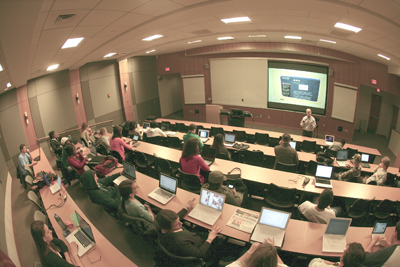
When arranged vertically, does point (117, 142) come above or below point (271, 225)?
above

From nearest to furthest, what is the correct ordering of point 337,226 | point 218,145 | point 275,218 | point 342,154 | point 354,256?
1. point 354,256
2. point 337,226
3. point 275,218
4. point 218,145
5. point 342,154

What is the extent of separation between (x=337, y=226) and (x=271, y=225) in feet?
2.82

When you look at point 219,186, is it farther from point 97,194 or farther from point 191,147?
point 97,194

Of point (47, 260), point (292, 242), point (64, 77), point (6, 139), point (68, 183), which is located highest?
point (64, 77)

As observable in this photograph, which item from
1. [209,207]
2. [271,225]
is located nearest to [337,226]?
[271,225]

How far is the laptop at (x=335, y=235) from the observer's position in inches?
116

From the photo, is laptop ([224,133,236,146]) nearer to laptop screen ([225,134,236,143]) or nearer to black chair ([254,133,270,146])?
laptop screen ([225,134,236,143])

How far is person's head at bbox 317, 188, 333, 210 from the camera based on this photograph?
3135 millimetres

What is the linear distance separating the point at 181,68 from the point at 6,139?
855cm

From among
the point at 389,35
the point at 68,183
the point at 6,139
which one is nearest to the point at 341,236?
the point at 389,35

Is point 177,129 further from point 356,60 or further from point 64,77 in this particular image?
point 356,60

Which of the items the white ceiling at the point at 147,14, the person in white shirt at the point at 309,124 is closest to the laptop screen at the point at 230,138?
the person in white shirt at the point at 309,124

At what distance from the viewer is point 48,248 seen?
8.78ft

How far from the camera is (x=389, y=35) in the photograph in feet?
12.0
